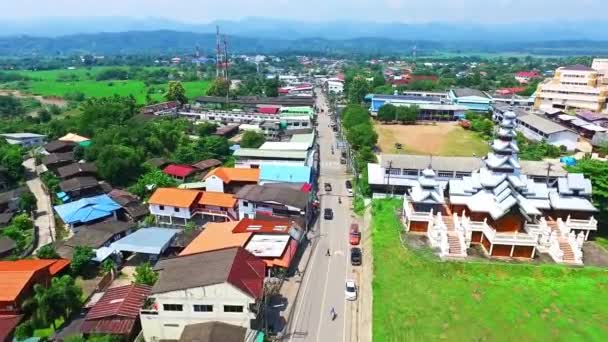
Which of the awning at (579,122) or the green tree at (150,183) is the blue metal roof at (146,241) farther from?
the awning at (579,122)

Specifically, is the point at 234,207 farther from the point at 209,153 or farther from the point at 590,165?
the point at 590,165

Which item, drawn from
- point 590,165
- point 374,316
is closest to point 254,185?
point 374,316

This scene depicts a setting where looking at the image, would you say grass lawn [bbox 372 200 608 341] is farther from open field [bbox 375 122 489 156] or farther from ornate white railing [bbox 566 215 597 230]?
open field [bbox 375 122 489 156]

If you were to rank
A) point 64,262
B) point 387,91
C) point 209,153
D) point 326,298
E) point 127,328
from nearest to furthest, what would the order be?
point 127,328 < point 326,298 < point 64,262 < point 209,153 < point 387,91

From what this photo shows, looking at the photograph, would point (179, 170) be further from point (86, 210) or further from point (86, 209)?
point (86, 210)

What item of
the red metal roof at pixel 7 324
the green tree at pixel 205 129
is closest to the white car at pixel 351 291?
the red metal roof at pixel 7 324

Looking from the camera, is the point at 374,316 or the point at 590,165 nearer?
the point at 374,316

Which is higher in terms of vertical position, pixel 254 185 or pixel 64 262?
pixel 254 185
